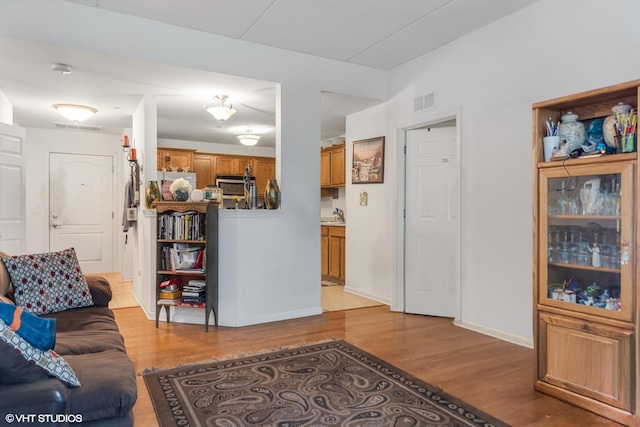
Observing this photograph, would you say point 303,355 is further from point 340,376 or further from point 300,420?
point 300,420

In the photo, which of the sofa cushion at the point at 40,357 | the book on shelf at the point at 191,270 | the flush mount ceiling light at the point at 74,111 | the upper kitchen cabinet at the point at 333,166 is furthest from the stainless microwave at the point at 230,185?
the sofa cushion at the point at 40,357

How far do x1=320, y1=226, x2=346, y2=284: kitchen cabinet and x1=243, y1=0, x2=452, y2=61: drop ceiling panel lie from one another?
285cm

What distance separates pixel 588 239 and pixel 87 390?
276 cm

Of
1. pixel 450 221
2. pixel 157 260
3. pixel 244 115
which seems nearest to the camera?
pixel 157 260

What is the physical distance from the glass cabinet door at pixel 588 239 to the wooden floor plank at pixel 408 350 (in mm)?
625

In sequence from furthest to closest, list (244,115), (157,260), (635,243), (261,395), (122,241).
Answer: (122,241) → (244,115) → (157,260) → (261,395) → (635,243)

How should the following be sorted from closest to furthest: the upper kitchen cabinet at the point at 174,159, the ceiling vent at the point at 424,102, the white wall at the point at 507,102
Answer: the white wall at the point at 507,102 < the ceiling vent at the point at 424,102 < the upper kitchen cabinet at the point at 174,159

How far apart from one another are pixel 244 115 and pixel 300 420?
458 centimetres

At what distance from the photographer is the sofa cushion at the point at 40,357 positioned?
1386 millimetres

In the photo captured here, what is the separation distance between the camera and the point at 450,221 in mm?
4195

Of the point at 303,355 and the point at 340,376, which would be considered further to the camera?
the point at 303,355

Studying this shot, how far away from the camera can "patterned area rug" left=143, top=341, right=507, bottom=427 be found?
215 cm

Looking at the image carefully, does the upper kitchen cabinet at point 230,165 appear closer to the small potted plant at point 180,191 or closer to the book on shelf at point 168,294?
the small potted plant at point 180,191

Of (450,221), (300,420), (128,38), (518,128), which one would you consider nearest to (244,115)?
(128,38)
